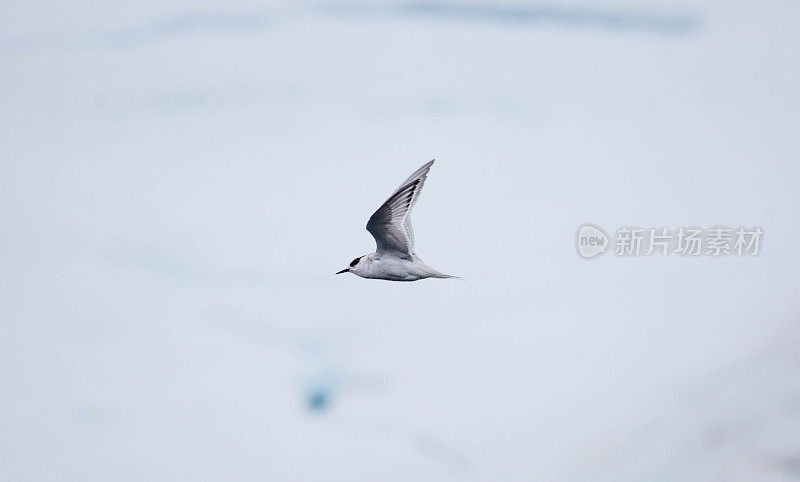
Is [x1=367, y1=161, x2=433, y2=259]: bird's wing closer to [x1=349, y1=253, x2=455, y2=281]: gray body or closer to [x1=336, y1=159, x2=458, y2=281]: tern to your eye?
[x1=336, y1=159, x2=458, y2=281]: tern

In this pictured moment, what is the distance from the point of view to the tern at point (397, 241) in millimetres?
20891

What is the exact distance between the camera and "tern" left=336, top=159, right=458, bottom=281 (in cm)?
2089

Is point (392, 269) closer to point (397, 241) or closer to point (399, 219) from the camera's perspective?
Answer: point (397, 241)

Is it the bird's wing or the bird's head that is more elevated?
the bird's wing

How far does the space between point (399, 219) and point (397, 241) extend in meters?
0.33

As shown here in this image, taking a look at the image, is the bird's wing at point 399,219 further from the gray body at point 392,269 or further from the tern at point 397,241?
the gray body at point 392,269

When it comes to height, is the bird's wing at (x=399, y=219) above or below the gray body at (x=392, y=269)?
above

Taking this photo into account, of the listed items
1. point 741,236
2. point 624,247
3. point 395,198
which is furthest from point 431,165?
point 741,236

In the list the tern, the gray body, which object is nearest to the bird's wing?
the tern

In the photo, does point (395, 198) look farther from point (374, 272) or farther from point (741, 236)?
point (741, 236)

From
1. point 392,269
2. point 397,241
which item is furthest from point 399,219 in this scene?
point 392,269

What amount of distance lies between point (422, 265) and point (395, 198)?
1003 millimetres

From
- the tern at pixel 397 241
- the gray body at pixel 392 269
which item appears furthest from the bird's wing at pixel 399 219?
the gray body at pixel 392 269

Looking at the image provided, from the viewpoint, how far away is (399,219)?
2103cm
